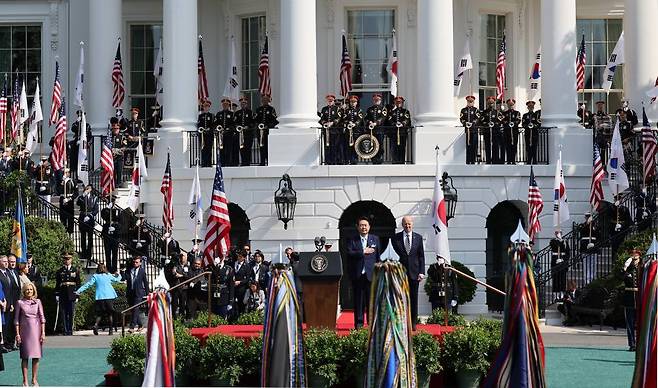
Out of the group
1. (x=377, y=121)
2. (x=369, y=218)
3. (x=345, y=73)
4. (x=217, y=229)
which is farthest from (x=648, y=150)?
(x=217, y=229)

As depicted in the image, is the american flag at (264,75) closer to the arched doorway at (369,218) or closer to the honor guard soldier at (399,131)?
the honor guard soldier at (399,131)

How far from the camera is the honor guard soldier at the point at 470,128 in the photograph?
1613 inches

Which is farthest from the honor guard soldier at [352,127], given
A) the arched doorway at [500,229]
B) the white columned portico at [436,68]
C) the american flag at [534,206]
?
the american flag at [534,206]

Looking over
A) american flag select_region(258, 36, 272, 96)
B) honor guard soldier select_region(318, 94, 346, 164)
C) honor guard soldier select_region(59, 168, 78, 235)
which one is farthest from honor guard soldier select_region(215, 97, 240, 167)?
honor guard soldier select_region(59, 168, 78, 235)

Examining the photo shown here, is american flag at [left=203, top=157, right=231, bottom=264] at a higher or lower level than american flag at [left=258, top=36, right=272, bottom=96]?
lower

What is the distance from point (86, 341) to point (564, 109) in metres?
15.1

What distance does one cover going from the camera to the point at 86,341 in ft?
109

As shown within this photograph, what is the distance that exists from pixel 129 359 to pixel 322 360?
114 inches

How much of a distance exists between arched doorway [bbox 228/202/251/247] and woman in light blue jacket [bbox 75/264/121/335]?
23.4 ft

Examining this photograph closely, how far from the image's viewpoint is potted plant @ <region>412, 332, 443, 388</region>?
910 inches

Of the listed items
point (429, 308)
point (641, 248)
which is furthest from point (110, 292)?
point (641, 248)

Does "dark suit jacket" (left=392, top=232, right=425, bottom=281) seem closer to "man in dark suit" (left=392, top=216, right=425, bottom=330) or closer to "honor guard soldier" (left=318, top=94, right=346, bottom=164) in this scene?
"man in dark suit" (left=392, top=216, right=425, bottom=330)

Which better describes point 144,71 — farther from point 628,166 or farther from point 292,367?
point 292,367

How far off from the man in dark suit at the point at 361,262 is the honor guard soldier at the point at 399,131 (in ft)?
45.4
